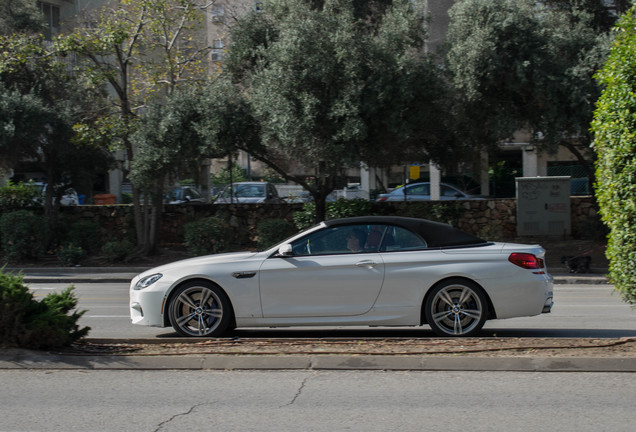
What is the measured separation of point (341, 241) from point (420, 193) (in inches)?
687

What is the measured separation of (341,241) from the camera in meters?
8.34

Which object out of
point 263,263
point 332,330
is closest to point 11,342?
point 263,263

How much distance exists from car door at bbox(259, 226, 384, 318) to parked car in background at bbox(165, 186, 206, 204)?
16.5 metres

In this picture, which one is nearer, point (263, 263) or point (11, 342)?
point (11, 342)

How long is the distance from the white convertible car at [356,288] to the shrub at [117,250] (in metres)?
13.0

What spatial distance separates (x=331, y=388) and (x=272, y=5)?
15.6 m

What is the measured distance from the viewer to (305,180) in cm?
2097

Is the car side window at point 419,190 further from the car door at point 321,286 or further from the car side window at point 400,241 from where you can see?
the car door at point 321,286

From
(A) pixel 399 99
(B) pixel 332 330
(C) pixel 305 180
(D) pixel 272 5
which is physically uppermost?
(D) pixel 272 5

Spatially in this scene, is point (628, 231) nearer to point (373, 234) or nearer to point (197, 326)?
point (373, 234)

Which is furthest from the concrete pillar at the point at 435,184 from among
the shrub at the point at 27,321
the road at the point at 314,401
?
the shrub at the point at 27,321

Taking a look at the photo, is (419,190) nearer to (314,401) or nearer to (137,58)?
(137,58)

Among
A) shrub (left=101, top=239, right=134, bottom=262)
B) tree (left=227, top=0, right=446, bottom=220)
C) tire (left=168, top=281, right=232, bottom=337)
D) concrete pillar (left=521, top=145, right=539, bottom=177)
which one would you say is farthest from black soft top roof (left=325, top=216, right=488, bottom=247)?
concrete pillar (left=521, top=145, right=539, bottom=177)

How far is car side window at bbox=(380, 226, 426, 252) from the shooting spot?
827 cm
